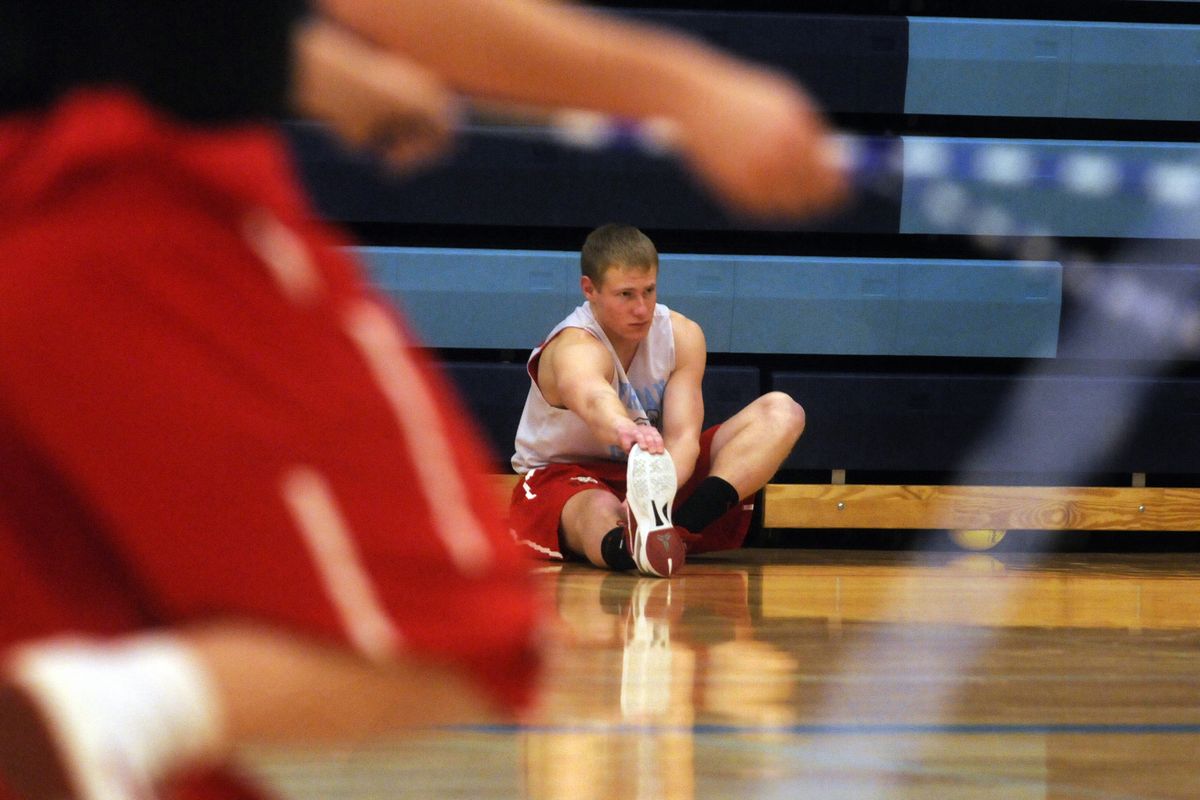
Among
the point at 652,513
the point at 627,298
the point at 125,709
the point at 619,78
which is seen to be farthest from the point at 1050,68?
the point at 125,709

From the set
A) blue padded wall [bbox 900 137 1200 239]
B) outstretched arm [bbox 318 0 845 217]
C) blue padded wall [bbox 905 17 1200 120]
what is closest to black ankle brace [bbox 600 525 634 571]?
blue padded wall [bbox 900 137 1200 239]

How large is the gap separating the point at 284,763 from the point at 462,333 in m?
1.93

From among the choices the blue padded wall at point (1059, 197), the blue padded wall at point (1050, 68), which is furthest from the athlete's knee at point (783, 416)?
the blue padded wall at point (1050, 68)

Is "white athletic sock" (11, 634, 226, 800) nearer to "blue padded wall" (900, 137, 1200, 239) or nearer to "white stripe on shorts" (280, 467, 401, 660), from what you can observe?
"white stripe on shorts" (280, 467, 401, 660)

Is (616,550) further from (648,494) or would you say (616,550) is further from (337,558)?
(337,558)

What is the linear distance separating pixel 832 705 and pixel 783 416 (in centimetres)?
128

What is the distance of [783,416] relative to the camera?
8.11 feet

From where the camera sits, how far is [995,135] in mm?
2998

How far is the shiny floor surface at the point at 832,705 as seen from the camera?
3.08 feet

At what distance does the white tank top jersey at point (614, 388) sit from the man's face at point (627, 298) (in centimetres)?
4

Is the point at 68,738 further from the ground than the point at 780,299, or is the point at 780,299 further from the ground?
the point at 780,299

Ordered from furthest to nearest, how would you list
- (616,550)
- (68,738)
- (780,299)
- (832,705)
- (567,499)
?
(780,299)
(567,499)
(616,550)
(832,705)
(68,738)

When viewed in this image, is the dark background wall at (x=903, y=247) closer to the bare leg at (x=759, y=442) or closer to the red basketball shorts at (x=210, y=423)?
the bare leg at (x=759, y=442)

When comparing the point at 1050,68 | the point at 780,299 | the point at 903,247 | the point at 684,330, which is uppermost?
the point at 1050,68
